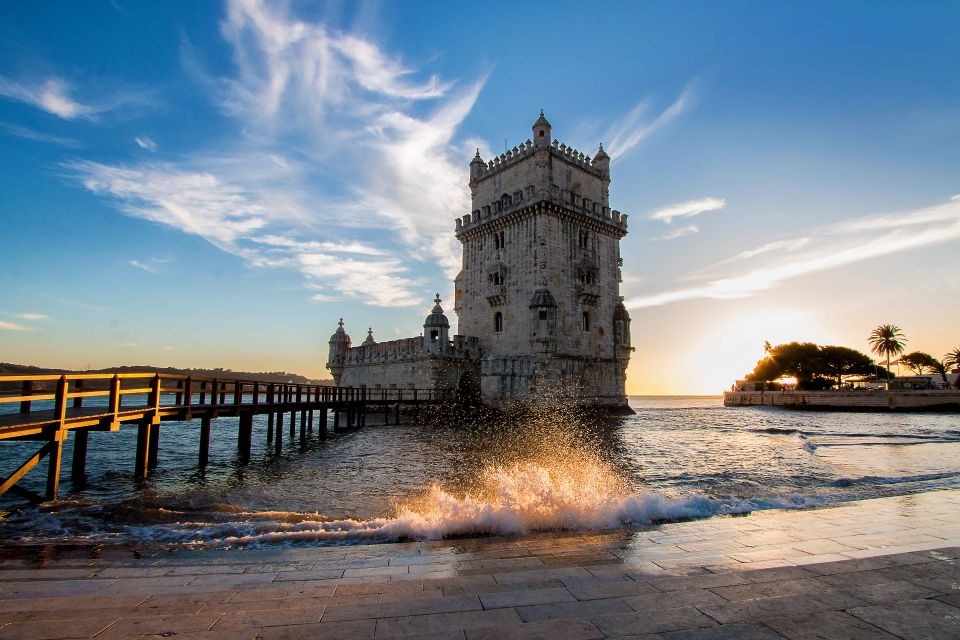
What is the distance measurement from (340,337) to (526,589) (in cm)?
4552

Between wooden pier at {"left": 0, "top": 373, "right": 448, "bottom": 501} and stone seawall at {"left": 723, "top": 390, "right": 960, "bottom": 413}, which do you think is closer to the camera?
wooden pier at {"left": 0, "top": 373, "right": 448, "bottom": 501}

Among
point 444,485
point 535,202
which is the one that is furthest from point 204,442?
point 535,202

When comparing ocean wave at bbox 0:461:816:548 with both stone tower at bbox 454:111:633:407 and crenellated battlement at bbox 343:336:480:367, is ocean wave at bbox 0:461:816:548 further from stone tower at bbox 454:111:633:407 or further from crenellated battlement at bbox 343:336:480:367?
crenellated battlement at bbox 343:336:480:367

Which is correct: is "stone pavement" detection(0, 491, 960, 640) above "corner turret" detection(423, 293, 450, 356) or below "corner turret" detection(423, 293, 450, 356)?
below

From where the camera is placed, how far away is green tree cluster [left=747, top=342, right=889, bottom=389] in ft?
254

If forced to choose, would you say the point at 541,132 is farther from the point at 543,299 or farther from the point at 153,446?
the point at 153,446

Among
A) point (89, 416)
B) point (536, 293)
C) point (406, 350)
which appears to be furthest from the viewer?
point (406, 350)

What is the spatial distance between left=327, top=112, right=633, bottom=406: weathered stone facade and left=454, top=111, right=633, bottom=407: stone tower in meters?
0.08

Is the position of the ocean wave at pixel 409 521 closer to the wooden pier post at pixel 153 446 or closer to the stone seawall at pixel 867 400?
the wooden pier post at pixel 153 446

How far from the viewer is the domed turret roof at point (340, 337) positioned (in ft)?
157

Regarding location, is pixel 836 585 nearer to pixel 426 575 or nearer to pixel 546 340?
pixel 426 575

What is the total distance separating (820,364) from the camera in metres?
77.7

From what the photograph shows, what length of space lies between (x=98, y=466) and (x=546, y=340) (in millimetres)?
24030

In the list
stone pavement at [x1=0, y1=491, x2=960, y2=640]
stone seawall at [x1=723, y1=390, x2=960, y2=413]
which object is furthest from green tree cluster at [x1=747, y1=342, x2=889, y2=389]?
stone pavement at [x1=0, y1=491, x2=960, y2=640]
